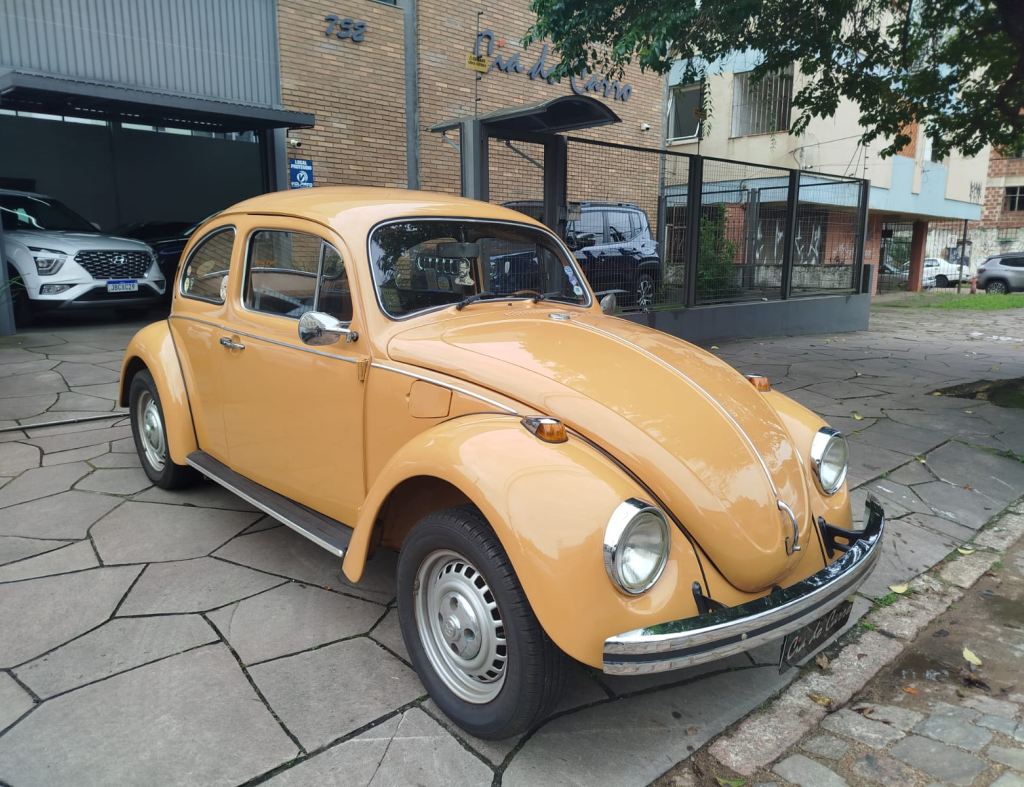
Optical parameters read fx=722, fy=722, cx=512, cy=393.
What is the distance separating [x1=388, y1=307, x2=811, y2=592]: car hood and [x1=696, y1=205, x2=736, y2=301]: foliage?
7447 millimetres

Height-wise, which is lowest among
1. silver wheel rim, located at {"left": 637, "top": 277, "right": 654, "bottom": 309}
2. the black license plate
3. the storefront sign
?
the black license plate

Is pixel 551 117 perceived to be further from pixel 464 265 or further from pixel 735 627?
pixel 735 627

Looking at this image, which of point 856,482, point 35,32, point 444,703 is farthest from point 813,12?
point 35,32

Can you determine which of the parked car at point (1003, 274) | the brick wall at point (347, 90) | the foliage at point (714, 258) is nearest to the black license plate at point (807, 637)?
the foliage at point (714, 258)

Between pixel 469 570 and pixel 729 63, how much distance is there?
20.4m

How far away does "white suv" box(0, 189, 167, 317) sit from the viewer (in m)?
9.18

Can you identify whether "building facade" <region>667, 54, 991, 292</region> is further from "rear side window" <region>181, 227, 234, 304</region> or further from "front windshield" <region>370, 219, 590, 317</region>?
"rear side window" <region>181, 227, 234, 304</region>

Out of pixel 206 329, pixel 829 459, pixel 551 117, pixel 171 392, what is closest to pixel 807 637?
pixel 829 459

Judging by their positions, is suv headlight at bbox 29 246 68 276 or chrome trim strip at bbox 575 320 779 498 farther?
suv headlight at bbox 29 246 68 276

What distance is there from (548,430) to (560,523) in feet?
1.17

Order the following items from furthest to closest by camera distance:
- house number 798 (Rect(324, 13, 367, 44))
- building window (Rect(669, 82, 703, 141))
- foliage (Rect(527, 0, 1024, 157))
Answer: building window (Rect(669, 82, 703, 141)) → house number 798 (Rect(324, 13, 367, 44)) → foliage (Rect(527, 0, 1024, 157))

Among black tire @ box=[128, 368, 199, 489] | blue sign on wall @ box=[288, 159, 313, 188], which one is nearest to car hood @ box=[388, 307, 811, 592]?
black tire @ box=[128, 368, 199, 489]

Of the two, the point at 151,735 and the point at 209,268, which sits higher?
→ the point at 209,268

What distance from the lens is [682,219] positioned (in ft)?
32.2
